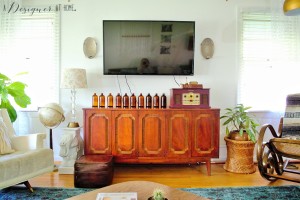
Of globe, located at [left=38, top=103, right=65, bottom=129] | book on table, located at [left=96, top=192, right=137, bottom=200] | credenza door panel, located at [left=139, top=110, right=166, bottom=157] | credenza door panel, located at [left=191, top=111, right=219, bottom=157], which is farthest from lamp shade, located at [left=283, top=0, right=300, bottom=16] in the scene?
globe, located at [left=38, top=103, right=65, bottom=129]

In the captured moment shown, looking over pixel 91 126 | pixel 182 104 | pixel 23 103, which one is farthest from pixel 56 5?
pixel 182 104

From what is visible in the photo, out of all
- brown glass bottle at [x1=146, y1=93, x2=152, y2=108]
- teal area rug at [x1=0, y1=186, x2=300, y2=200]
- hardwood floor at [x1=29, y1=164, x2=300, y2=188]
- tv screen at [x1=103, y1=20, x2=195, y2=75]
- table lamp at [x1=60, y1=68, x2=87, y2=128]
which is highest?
tv screen at [x1=103, y1=20, x2=195, y2=75]

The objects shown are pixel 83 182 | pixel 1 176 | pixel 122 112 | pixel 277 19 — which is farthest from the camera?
pixel 277 19

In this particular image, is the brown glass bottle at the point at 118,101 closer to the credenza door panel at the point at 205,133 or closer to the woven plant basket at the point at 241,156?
the credenza door panel at the point at 205,133

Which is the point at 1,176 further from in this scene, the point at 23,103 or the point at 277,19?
the point at 277,19

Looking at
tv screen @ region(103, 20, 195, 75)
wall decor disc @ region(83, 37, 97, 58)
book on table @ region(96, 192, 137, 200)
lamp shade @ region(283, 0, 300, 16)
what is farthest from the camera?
wall decor disc @ region(83, 37, 97, 58)

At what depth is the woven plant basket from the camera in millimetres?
3148

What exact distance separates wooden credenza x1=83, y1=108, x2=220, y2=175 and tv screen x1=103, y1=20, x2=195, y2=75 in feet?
2.17

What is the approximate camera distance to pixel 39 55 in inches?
141

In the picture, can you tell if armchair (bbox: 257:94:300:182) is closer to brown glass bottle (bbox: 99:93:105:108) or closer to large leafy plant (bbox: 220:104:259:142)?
large leafy plant (bbox: 220:104:259:142)

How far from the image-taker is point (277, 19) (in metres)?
3.55

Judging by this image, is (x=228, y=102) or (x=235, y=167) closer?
(x=235, y=167)

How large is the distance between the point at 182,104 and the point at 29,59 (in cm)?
232

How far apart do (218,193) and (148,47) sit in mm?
2038
